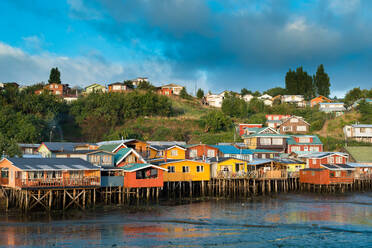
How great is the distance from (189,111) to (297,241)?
77.1m

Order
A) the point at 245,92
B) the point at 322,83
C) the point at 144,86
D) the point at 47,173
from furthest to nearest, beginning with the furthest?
the point at 245,92, the point at 322,83, the point at 144,86, the point at 47,173

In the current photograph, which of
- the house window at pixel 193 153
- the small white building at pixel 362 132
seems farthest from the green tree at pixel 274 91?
the house window at pixel 193 153

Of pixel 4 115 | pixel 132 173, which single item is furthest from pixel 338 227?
pixel 4 115

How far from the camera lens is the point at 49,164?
122 ft

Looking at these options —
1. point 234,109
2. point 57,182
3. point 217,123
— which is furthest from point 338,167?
point 234,109

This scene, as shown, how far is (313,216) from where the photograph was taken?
36531 mm

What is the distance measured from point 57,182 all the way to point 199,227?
46.7 ft

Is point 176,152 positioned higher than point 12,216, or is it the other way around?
point 176,152

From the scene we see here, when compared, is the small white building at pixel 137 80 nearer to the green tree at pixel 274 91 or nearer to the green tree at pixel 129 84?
the green tree at pixel 129 84

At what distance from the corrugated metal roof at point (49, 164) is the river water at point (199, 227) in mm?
4306

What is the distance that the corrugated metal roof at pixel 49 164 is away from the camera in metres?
35.7

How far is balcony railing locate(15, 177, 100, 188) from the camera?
114 ft

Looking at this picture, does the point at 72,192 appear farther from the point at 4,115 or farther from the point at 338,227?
the point at 4,115

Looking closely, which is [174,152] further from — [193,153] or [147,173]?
[147,173]
